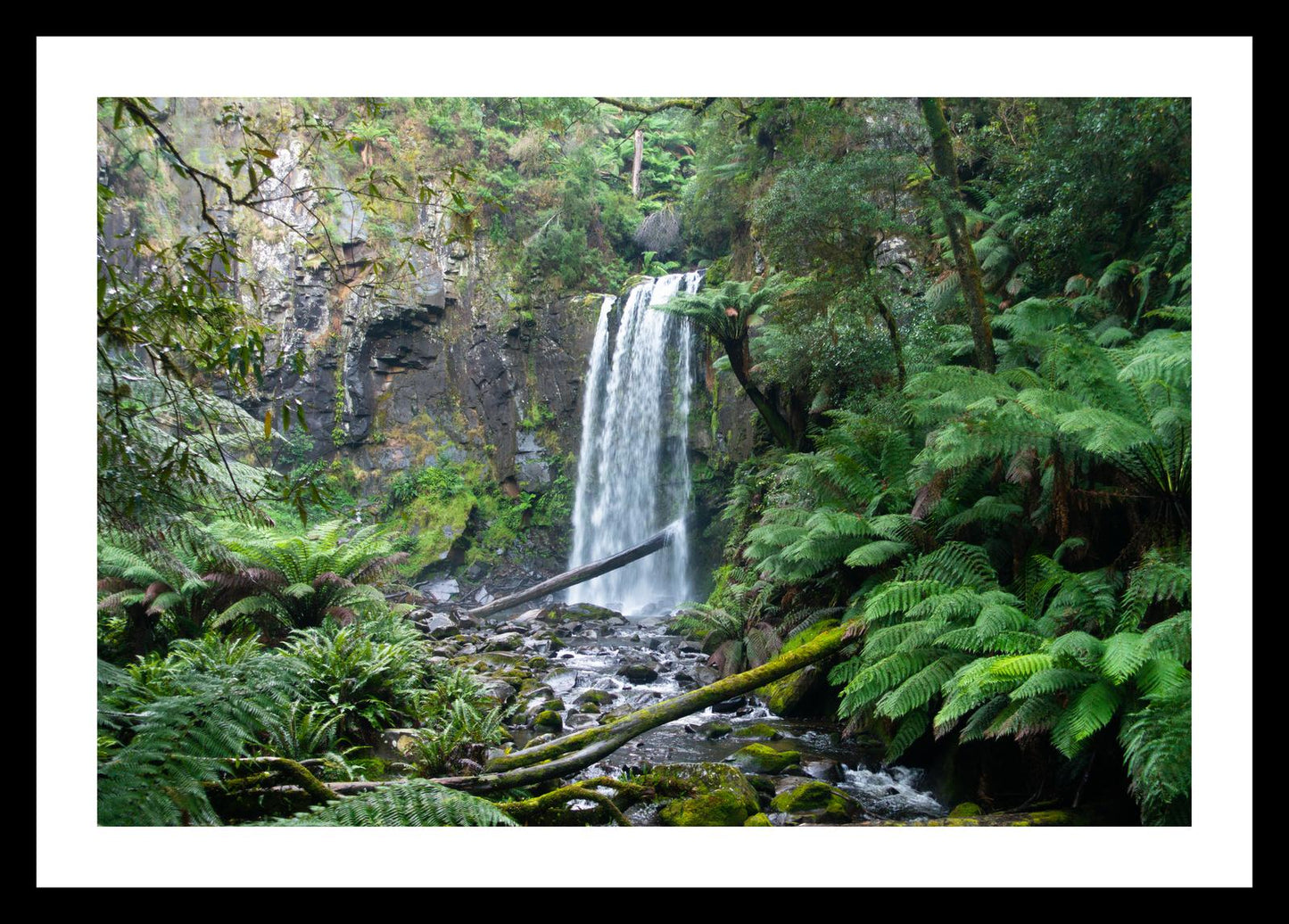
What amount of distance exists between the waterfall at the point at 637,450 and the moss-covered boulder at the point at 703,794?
904 cm

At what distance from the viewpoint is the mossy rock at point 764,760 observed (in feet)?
11.4

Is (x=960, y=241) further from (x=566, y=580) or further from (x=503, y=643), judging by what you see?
(x=566, y=580)

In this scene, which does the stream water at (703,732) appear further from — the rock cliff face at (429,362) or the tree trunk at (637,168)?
the tree trunk at (637,168)

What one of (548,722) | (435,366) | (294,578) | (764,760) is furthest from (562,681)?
(435,366)

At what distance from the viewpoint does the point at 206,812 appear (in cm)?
187

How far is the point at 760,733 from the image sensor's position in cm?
407

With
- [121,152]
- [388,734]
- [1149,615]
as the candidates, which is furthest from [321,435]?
[1149,615]

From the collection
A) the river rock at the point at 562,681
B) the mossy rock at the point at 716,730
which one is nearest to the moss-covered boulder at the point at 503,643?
the river rock at the point at 562,681

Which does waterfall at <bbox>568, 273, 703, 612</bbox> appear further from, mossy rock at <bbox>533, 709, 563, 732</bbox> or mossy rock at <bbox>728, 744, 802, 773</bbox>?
mossy rock at <bbox>728, 744, 802, 773</bbox>

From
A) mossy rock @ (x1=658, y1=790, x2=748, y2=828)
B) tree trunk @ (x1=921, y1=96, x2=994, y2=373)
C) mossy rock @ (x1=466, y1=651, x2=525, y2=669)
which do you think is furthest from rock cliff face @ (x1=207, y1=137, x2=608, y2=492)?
mossy rock @ (x1=658, y1=790, x2=748, y2=828)

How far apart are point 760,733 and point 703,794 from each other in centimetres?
139

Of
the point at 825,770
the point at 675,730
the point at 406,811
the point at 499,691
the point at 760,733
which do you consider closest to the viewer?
the point at 406,811

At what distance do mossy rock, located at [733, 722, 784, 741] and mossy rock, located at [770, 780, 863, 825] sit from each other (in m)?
1.02
